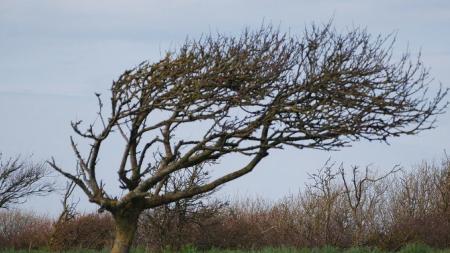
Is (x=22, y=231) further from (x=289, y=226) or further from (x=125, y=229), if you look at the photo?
(x=125, y=229)

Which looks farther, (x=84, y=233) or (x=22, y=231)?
(x=22, y=231)

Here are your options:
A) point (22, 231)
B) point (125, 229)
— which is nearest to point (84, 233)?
point (22, 231)

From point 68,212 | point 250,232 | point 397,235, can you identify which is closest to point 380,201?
point 250,232

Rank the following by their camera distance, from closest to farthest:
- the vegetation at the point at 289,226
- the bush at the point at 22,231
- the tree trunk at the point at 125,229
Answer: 1. the tree trunk at the point at 125,229
2. the vegetation at the point at 289,226
3. the bush at the point at 22,231

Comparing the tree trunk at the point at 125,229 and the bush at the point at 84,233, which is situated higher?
the bush at the point at 84,233

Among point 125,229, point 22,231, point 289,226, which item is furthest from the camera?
point 22,231

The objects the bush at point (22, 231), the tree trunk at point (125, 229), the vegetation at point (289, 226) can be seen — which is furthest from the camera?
the bush at point (22, 231)

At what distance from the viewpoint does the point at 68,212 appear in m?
23.6

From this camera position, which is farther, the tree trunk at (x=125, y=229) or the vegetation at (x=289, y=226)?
the vegetation at (x=289, y=226)

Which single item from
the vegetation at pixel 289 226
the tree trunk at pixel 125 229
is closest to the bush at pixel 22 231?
the vegetation at pixel 289 226

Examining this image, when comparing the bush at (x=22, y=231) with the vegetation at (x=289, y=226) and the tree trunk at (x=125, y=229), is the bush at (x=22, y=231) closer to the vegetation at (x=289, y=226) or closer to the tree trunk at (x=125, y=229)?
the vegetation at (x=289, y=226)

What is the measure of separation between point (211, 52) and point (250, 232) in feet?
38.5

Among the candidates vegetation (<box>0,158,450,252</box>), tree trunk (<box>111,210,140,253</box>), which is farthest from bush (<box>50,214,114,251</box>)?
tree trunk (<box>111,210,140,253</box>)

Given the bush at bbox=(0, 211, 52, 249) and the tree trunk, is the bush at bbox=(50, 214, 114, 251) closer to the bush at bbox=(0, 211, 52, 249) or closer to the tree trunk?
the bush at bbox=(0, 211, 52, 249)
